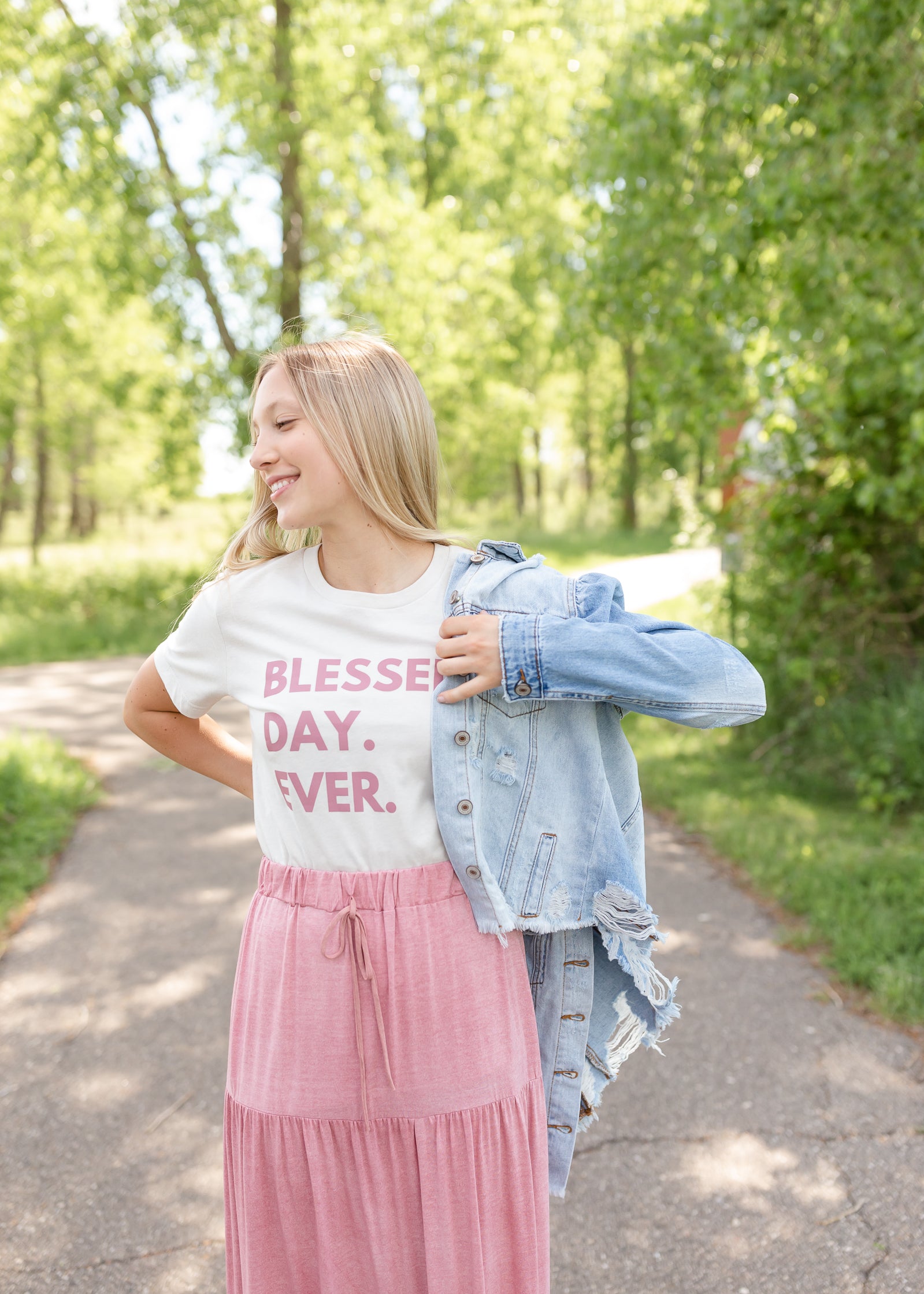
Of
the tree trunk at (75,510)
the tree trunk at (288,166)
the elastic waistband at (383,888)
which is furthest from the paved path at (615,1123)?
the tree trunk at (75,510)

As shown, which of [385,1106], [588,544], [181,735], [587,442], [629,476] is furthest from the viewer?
[587,442]

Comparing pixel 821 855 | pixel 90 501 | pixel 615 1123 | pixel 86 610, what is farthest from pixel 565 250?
pixel 90 501

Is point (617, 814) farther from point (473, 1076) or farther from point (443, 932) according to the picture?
point (473, 1076)

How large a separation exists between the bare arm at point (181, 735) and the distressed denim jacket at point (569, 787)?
0.60 m

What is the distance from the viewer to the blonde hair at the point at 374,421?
1723 mm

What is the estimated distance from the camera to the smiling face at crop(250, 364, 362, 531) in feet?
5.66

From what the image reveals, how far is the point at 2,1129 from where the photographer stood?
10.6 feet

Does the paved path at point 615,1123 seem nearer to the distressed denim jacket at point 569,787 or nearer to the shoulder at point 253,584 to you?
the distressed denim jacket at point 569,787

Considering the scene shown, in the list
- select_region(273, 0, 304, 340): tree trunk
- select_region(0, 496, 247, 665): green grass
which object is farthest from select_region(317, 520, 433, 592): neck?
select_region(0, 496, 247, 665): green grass

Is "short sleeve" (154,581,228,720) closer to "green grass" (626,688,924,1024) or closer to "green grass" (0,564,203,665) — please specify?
"green grass" (626,688,924,1024)

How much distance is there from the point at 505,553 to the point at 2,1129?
278 centimetres

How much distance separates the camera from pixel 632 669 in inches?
61.8

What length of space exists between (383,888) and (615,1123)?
2040 mm

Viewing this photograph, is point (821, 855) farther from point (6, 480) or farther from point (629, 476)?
point (629, 476)
